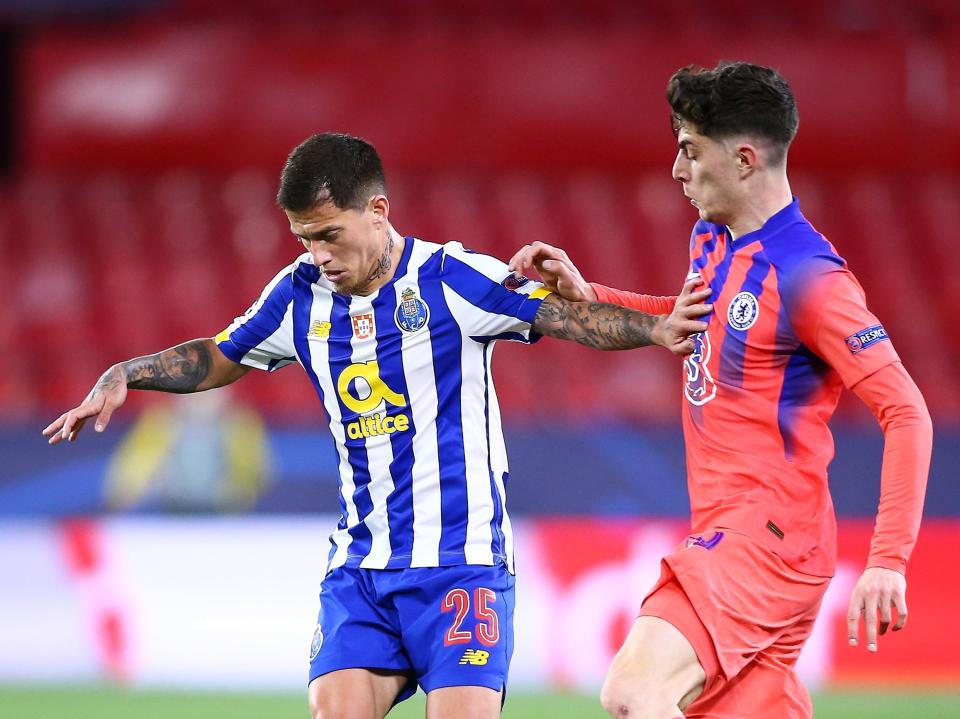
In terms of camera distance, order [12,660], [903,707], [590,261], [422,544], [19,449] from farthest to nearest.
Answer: [590,261] < [19,449] < [12,660] < [903,707] < [422,544]

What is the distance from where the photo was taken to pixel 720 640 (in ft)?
12.1

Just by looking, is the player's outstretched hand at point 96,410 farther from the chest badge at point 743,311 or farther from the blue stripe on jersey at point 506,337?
the chest badge at point 743,311

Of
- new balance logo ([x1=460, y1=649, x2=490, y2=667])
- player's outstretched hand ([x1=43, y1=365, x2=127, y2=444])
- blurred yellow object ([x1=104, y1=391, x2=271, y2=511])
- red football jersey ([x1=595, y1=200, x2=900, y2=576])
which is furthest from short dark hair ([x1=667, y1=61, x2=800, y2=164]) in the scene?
blurred yellow object ([x1=104, y1=391, x2=271, y2=511])

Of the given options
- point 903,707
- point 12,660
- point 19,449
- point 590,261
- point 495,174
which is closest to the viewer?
point 903,707

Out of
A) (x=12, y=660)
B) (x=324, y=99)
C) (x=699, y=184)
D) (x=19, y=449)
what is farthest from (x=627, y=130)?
(x=699, y=184)

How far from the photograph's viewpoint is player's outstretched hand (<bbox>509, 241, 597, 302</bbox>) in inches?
155

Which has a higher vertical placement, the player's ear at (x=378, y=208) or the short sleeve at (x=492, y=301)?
the player's ear at (x=378, y=208)

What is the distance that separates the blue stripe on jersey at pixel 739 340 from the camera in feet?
12.3

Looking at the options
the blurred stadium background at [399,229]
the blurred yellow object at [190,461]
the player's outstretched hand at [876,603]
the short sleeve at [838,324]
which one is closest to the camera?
the player's outstretched hand at [876,603]

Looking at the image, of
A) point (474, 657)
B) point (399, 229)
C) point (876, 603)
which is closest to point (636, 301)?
point (474, 657)

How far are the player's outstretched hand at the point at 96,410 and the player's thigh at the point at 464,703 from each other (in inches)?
46.3

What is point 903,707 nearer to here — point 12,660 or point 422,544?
point 422,544

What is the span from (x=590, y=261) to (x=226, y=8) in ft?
13.1

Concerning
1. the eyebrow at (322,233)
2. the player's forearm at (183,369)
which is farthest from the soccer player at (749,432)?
the player's forearm at (183,369)
